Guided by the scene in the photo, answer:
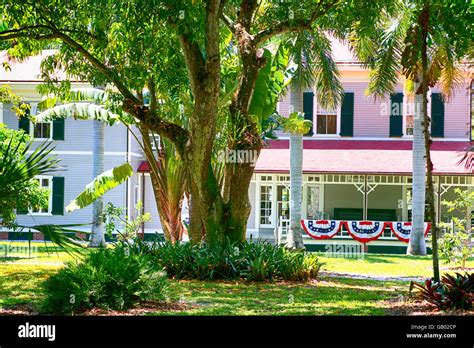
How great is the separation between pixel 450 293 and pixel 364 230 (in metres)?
14.6

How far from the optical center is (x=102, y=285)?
33.4 feet

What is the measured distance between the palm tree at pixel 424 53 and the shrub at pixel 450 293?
474mm

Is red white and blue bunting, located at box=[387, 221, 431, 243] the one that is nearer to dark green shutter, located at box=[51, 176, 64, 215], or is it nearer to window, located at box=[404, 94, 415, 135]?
window, located at box=[404, 94, 415, 135]

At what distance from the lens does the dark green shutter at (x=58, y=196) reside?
99.2 feet

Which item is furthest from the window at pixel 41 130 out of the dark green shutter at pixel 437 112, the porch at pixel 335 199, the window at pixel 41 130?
the dark green shutter at pixel 437 112

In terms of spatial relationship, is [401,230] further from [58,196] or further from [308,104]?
[58,196]

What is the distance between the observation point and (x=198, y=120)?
14711 mm

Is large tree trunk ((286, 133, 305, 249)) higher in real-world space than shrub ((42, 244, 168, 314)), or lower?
higher

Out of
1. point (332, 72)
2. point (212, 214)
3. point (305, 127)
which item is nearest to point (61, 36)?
point (212, 214)

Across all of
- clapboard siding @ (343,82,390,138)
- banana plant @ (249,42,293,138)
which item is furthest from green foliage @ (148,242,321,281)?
clapboard siding @ (343,82,390,138)

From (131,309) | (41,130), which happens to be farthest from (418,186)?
(41,130)

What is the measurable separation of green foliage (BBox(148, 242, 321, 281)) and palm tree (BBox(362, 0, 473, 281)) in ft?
10.9

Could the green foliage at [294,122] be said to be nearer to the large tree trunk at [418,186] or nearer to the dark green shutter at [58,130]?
the large tree trunk at [418,186]

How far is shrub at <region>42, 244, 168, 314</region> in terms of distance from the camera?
9805 millimetres
